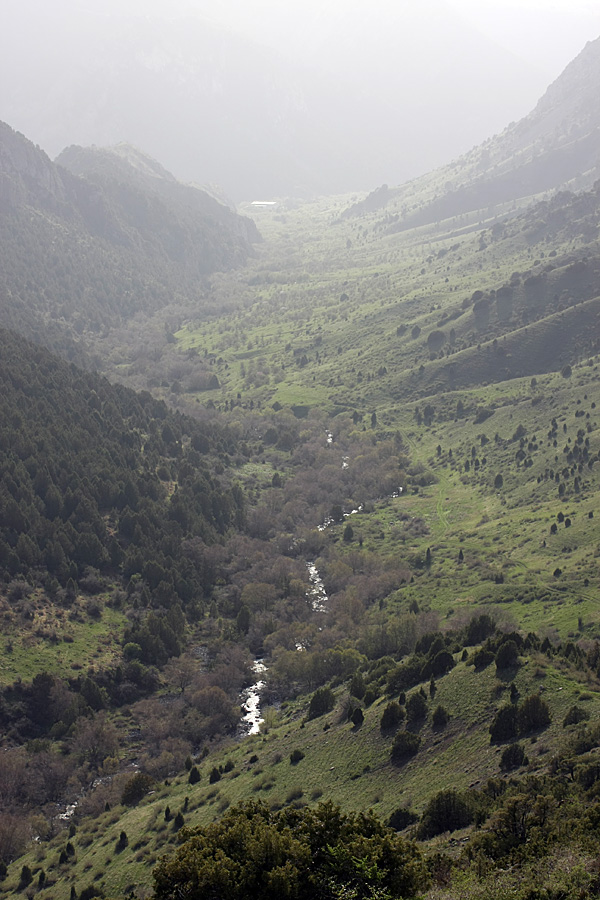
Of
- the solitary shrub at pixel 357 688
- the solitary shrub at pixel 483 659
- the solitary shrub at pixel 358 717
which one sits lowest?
the solitary shrub at pixel 357 688

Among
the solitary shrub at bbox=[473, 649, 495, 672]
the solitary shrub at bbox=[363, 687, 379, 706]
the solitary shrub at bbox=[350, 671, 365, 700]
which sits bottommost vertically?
the solitary shrub at bbox=[350, 671, 365, 700]

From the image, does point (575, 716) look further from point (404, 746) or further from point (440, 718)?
point (404, 746)

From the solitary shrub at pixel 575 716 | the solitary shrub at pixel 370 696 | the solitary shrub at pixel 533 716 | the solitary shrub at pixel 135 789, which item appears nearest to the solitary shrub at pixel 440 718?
the solitary shrub at pixel 533 716

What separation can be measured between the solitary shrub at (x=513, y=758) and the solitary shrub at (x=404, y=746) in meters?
9.46

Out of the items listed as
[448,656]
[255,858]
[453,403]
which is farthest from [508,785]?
[453,403]

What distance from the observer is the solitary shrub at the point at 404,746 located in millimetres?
64000

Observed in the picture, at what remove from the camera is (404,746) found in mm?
64312

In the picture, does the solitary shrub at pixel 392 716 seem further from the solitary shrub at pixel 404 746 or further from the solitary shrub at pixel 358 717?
the solitary shrub at pixel 358 717

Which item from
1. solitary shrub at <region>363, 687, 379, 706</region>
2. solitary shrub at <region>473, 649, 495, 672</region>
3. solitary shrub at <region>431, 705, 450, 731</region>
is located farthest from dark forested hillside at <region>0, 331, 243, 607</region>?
solitary shrub at <region>431, 705, 450, 731</region>

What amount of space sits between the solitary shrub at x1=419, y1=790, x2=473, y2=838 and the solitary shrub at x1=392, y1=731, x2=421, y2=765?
41.2 feet

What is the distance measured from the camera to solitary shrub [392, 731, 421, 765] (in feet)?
210

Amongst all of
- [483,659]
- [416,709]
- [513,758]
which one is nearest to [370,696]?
[416,709]

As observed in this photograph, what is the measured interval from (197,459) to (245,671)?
71158mm

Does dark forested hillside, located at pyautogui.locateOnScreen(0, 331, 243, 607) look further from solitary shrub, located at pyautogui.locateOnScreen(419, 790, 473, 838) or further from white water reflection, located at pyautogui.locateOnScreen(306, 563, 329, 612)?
solitary shrub, located at pyautogui.locateOnScreen(419, 790, 473, 838)
